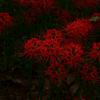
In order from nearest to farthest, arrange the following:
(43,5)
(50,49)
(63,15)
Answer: (50,49) → (43,5) → (63,15)

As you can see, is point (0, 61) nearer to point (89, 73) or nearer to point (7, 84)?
point (7, 84)

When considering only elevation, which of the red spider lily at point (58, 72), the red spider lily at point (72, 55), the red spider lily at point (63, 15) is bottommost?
the red spider lily at point (58, 72)

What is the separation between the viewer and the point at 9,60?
212 cm

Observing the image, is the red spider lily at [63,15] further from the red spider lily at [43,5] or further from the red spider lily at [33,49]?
the red spider lily at [33,49]

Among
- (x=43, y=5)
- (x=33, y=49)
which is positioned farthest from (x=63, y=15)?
(x=33, y=49)

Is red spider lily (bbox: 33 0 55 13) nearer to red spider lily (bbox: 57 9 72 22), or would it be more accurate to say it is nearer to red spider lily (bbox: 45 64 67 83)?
red spider lily (bbox: 57 9 72 22)

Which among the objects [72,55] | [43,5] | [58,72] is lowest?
[58,72]

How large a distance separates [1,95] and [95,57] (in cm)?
118

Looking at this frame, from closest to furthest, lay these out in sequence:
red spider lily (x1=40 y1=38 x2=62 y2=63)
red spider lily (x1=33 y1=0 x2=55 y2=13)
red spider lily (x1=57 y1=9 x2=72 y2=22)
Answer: red spider lily (x1=40 y1=38 x2=62 y2=63), red spider lily (x1=33 y1=0 x2=55 y2=13), red spider lily (x1=57 y1=9 x2=72 y2=22)

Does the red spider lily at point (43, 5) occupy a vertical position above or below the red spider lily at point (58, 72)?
above

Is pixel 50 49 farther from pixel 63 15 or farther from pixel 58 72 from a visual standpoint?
pixel 63 15

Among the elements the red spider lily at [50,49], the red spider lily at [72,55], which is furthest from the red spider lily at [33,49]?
the red spider lily at [72,55]

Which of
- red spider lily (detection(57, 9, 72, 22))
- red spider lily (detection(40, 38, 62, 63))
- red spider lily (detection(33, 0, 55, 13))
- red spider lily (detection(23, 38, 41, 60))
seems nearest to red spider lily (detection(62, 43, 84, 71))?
red spider lily (detection(40, 38, 62, 63))

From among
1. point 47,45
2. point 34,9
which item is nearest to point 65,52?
point 47,45
